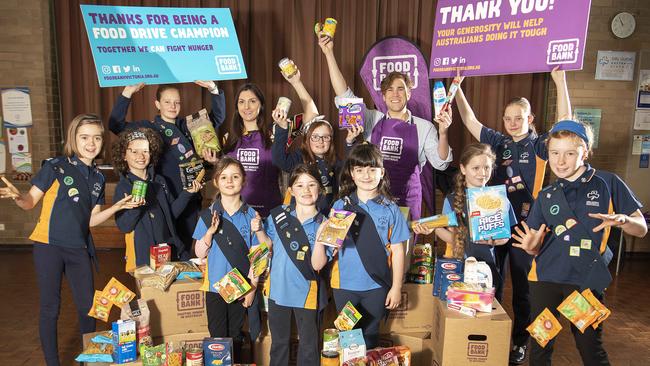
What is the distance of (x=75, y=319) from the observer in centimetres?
381

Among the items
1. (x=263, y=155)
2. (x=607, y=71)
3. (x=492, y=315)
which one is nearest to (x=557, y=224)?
(x=492, y=315)

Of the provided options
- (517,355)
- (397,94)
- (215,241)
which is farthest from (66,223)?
(517,355)

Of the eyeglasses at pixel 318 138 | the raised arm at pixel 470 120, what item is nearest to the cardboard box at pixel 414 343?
the eyeglasses at pixel 318 138

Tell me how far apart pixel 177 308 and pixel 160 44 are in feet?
6.24

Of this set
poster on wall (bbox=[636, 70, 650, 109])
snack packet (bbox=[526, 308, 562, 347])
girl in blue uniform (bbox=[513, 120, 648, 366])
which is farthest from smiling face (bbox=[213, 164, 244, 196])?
poster on wall (bbox=[636, 70, 650, 109])

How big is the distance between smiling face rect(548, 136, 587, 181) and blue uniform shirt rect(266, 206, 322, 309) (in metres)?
1.21

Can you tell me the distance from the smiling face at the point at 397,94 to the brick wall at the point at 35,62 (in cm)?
380

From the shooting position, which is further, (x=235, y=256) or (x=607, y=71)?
(x=607, y=71)

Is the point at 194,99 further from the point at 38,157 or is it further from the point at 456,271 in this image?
the point at 456,271

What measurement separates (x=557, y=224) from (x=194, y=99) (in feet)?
12.8

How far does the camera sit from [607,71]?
531 centimetres

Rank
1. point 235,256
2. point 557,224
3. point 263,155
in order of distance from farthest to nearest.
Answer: point 263,155 → point 235,256 → point 557,224

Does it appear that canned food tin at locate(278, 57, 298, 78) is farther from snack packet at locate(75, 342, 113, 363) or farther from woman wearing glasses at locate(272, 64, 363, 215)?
snack packet at locate(75, 342, 113, 363)

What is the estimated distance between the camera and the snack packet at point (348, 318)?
2422 millimetres
